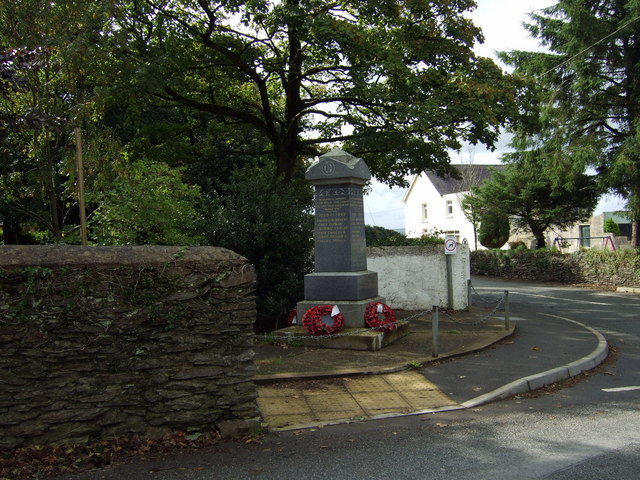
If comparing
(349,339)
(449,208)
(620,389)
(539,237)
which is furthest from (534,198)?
(620,389)

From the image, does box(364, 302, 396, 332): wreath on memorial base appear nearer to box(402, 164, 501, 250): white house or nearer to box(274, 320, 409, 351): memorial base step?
box(274, 320, 409, 351): memorial base step

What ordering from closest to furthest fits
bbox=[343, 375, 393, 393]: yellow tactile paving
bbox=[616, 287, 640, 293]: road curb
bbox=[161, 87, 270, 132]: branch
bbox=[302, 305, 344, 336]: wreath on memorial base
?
bbox=[343, 375, 393, 393]: yellow tactile paving, bbox=[302, 305, 344, 336]: wreath on memorial base, bbox=[161, 87, 270, 132]: branch, bbox=[616, 287, 640, 293]: road curb

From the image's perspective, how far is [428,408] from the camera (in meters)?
6.25

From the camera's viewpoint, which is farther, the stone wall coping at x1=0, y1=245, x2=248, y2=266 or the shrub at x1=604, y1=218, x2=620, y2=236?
the shrub at x1=604, y1=218, x2=620, y2=236

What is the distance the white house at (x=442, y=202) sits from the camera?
42844mm

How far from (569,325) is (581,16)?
48.7 ft

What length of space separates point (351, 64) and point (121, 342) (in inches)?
448

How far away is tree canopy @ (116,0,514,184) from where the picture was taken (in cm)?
1349

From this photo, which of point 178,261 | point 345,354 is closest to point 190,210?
point 345,354

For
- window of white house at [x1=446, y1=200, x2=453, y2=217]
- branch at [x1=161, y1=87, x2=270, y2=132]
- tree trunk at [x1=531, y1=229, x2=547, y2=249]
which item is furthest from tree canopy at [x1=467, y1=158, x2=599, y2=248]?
window of white house at [x1=446, y1=200, x2=453, y2=217]

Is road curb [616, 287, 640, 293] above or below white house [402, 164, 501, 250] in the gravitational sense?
below

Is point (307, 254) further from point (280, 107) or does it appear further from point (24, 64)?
point (280, 107)

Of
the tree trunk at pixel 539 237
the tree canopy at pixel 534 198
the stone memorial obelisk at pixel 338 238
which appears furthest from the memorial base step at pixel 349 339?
the tree trunk at pixel 539 237

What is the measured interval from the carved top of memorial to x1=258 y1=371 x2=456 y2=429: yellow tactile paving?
392 centimetres
